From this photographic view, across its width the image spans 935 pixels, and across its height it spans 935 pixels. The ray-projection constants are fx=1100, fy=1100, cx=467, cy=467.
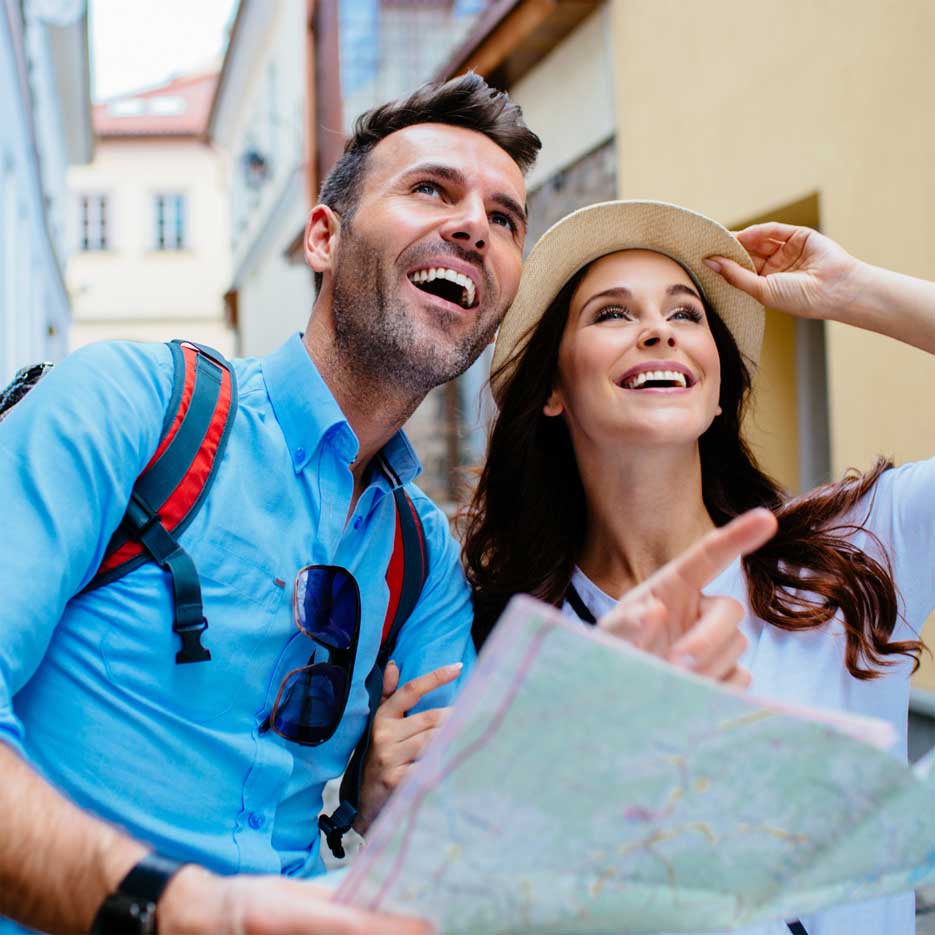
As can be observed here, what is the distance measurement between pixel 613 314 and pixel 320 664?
3.89 ft

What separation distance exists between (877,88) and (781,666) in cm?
393

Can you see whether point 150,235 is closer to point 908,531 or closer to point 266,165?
point 266,165

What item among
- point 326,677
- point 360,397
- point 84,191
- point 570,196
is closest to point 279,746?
point 326,677

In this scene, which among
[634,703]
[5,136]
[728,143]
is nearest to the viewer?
[634,703]

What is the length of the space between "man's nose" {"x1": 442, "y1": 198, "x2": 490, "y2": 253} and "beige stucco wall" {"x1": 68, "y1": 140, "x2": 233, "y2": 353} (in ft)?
114

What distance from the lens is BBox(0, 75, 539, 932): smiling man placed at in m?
1.35

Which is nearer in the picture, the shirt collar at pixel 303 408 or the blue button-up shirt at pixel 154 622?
the blue button-up shirt at pixel 154 622

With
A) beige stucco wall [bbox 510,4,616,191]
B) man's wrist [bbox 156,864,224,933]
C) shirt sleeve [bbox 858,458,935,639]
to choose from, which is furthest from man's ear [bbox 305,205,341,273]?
beige stucco wall [bbox 510,4,616,191]

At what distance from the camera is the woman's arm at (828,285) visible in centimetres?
236

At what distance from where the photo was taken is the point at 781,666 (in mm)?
2266

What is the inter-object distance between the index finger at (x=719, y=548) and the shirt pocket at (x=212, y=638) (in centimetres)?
100

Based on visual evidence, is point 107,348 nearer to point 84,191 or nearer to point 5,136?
point 5,136

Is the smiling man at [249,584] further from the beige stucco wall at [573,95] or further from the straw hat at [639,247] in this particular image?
the beige stucco wall at [573,95]

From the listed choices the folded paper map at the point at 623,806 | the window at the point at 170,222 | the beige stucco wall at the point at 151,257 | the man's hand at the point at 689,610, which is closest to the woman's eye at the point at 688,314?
the man's hand at the point at 689,610
